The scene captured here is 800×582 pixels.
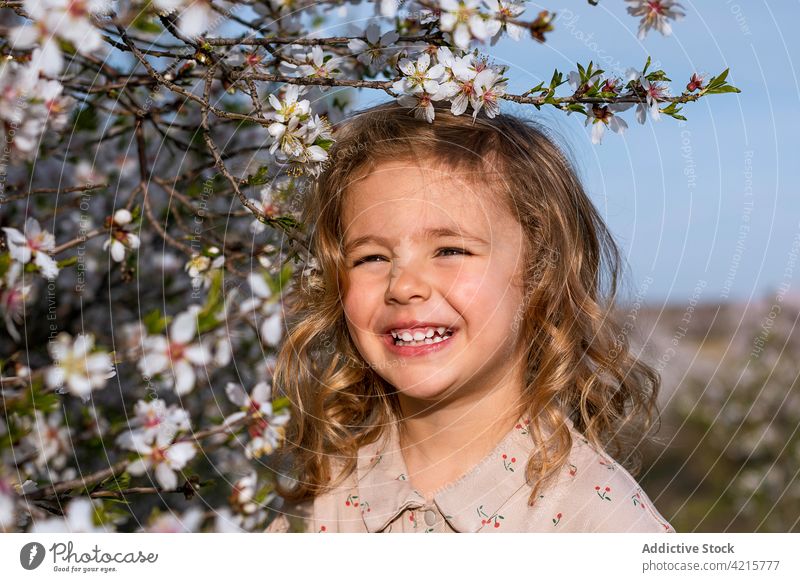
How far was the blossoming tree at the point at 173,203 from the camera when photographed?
0.86 m

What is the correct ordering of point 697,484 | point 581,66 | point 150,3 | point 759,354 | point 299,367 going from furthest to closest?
1. point 759,354
2. point 697,484
3. point 299,367
4. point 150,3
5. point 581,66

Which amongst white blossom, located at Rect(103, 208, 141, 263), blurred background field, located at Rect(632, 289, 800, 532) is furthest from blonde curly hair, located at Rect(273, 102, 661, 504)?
blurred background field, located at Rect(632, 289, 800, 532)

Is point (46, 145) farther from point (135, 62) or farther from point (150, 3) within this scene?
point (150, 3)

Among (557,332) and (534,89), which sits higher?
(534,89)

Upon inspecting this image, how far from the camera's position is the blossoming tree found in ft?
2.81

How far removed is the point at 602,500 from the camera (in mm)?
925

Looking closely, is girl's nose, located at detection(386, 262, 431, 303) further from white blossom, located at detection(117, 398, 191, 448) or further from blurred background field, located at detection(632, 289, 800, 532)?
→ blurred background field, located at detection(632, 289, 800, 532)

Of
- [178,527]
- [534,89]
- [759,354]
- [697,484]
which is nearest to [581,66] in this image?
[534,89]

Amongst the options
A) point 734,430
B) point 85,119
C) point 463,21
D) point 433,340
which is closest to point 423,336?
point 433,340

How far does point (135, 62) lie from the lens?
3.65ft

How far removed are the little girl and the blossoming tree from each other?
63 mm

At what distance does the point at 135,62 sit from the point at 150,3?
0.18 metres
